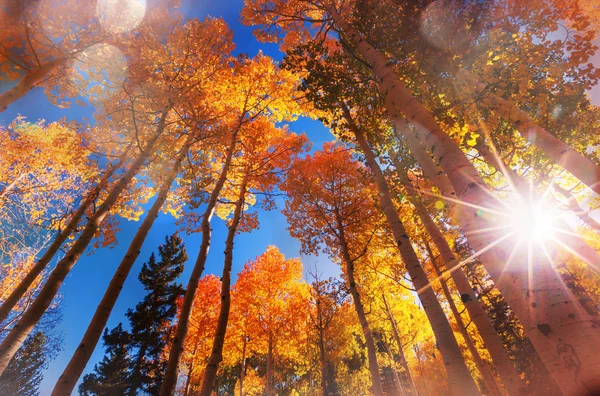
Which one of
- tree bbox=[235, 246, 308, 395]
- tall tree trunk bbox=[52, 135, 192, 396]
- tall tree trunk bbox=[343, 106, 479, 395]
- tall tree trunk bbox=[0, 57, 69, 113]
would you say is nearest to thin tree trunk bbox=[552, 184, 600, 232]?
tall tree trunk bbox=[343, 106, 479, 395]

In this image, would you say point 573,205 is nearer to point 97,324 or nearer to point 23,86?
point 97,324

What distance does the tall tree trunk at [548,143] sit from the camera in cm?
408

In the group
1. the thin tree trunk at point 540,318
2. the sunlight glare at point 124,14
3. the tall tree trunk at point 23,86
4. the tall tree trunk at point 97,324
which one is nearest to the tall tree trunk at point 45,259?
the tall tree trunk at point 97,324

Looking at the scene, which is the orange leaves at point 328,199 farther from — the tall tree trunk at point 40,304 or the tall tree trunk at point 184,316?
the tall tree trunk at point 40,304

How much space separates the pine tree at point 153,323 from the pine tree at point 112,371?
513 mm

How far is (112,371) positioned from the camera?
16.4m

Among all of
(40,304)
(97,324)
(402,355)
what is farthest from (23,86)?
(402,355)

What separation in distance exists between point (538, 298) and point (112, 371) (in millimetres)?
23742

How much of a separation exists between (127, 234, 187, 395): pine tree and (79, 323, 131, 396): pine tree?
513 mm

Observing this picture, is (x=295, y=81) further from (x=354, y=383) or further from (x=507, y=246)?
(x=354, y=383)

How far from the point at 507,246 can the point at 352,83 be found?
5504 millimetres

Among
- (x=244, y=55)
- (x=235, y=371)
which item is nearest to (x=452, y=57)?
(x=244, y=55)

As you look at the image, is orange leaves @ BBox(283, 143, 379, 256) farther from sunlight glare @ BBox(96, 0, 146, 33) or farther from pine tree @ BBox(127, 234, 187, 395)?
pine tree @ BBox(127, 234, 187, 395)

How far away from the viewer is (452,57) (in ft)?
16.0
